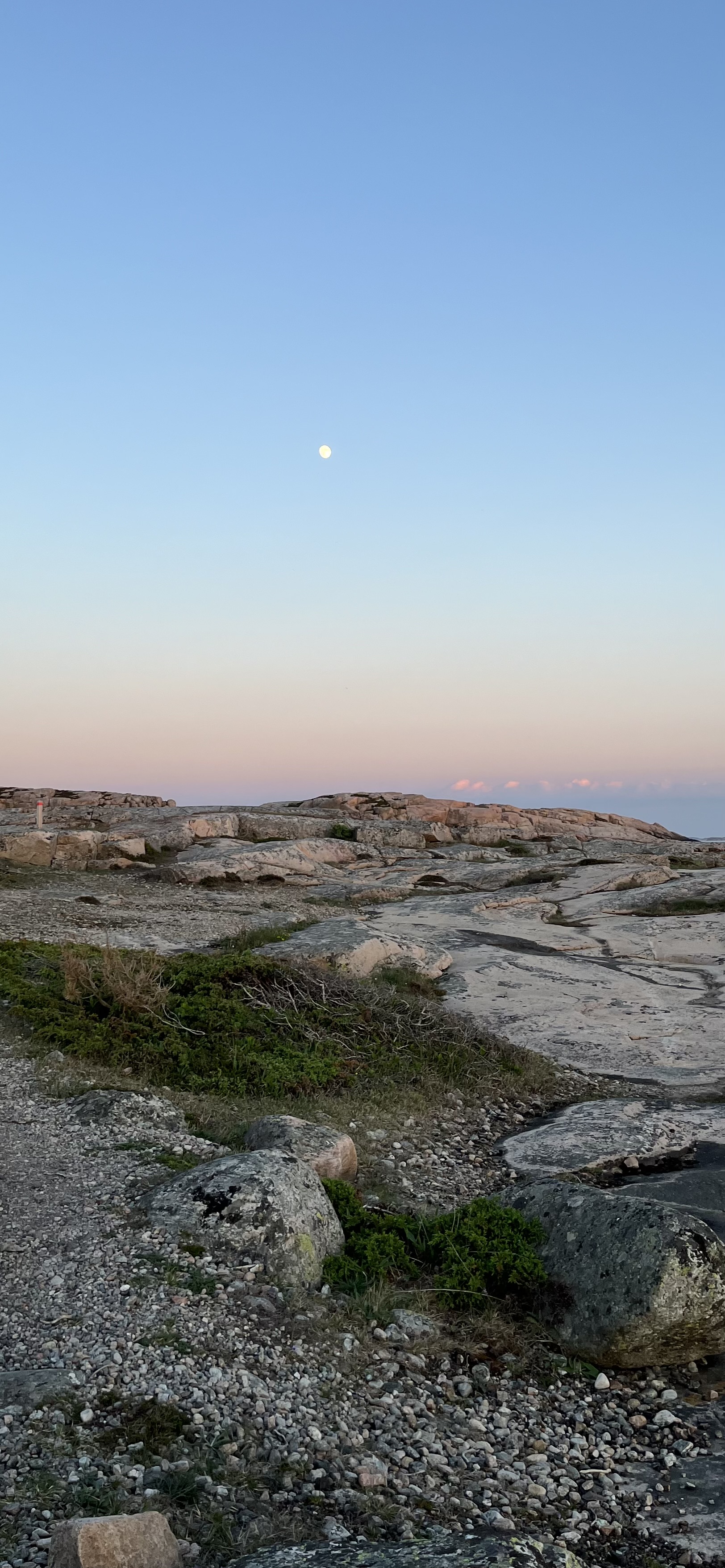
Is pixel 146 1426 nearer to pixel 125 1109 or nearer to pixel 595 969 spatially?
pixel 125 1109

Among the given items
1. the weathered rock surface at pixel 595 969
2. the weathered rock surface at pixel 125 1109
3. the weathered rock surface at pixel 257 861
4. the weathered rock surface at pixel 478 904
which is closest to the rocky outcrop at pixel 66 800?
the weathered rock surface at pixel 478 904

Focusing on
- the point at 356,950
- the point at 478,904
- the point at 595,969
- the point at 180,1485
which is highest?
the point at 356,950

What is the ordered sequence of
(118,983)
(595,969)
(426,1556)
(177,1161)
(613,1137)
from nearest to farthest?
(426,1556)
(177,1161)
(613,1137)
(118,983)
(595,969)

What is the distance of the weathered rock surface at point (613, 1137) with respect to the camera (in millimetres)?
8438

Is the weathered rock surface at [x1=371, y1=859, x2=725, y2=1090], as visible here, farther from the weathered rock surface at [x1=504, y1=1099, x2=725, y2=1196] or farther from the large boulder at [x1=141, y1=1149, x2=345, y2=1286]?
the large boulder at [x1=141, y1=1149, x2=345, y2=1286]

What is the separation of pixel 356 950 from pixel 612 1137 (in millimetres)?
6322

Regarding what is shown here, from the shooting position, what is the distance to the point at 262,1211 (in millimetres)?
6176

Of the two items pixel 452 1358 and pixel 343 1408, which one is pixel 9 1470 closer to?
pixel 343 1408

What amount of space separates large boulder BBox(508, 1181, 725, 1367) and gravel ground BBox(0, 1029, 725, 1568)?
0.19 meters

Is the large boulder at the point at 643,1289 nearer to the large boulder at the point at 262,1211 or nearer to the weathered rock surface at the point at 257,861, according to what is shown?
the large boulder at the point at 262,1211

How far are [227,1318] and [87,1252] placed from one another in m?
1.12

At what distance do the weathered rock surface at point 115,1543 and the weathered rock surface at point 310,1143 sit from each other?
3.58 metres

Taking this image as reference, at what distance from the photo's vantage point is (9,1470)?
4.03m

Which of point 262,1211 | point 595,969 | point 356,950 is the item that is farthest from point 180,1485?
point 595,969
